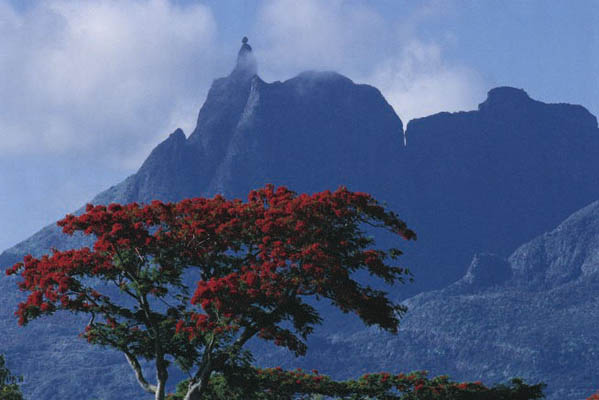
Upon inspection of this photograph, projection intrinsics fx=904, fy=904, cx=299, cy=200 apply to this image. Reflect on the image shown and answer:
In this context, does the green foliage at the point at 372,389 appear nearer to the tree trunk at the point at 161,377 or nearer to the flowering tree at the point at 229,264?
the tree trunk at the point at 161,377

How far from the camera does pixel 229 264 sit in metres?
27.5

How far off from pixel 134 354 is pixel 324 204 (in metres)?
8.36

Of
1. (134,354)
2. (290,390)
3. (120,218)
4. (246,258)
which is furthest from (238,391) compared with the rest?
(120,218)

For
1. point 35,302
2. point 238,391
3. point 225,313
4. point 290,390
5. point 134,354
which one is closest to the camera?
point 225,313

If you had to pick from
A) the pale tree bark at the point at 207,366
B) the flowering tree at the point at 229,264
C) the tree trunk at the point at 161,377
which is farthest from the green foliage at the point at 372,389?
the flowering tree at the point at 229,264

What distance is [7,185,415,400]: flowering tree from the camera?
82.3 feet

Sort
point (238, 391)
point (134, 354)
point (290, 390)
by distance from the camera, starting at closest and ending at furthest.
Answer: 1. point (134, 354)
2. point (238, 391)
3. point (290, 390)

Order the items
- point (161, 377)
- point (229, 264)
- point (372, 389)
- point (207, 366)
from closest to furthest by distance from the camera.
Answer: point (207, 366), point (161, 377), point (229, 264), point (372, 389)

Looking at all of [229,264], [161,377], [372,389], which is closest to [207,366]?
[161,377]

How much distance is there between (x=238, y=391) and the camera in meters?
33.2

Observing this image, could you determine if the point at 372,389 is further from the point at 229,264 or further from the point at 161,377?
the point at 161,377

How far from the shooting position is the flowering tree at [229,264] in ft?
82.3

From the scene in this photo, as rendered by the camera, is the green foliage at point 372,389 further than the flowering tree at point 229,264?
Yes

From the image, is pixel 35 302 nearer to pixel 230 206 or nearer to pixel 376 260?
pixel 230 206
